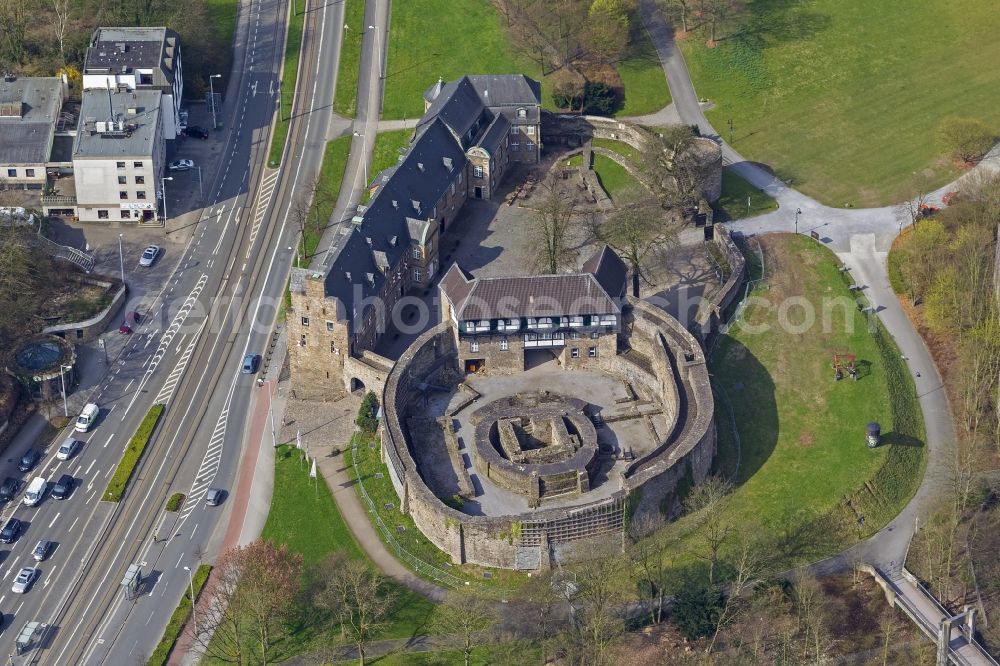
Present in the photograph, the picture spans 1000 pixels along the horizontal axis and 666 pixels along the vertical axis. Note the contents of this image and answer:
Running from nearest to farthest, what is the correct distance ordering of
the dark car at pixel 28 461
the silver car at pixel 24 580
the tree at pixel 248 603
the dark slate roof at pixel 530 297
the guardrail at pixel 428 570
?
the tree at pixel 248 603 → the guardrail at pixel 428 570 → the silver car at pixel 24 580 → the dark car at pixel 28 461 → the dark slate roof at pixel 530 297

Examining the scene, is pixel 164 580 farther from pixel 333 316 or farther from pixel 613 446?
pixel 613 446

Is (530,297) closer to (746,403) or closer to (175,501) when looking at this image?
(746,403)

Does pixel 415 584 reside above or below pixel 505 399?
below

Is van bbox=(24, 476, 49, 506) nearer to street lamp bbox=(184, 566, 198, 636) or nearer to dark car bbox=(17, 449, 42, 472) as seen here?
dark car bbox=(17, 449, 42, 472)

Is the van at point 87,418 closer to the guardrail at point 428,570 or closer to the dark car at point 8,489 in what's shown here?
the dark car at point 8,489

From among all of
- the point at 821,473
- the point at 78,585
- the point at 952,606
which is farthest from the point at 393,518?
the point at 952,606

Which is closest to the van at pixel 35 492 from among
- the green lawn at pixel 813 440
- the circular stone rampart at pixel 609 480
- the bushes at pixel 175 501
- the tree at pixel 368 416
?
the bushes at pixel 175 501

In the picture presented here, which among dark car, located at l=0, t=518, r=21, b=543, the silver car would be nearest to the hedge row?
the silver car
